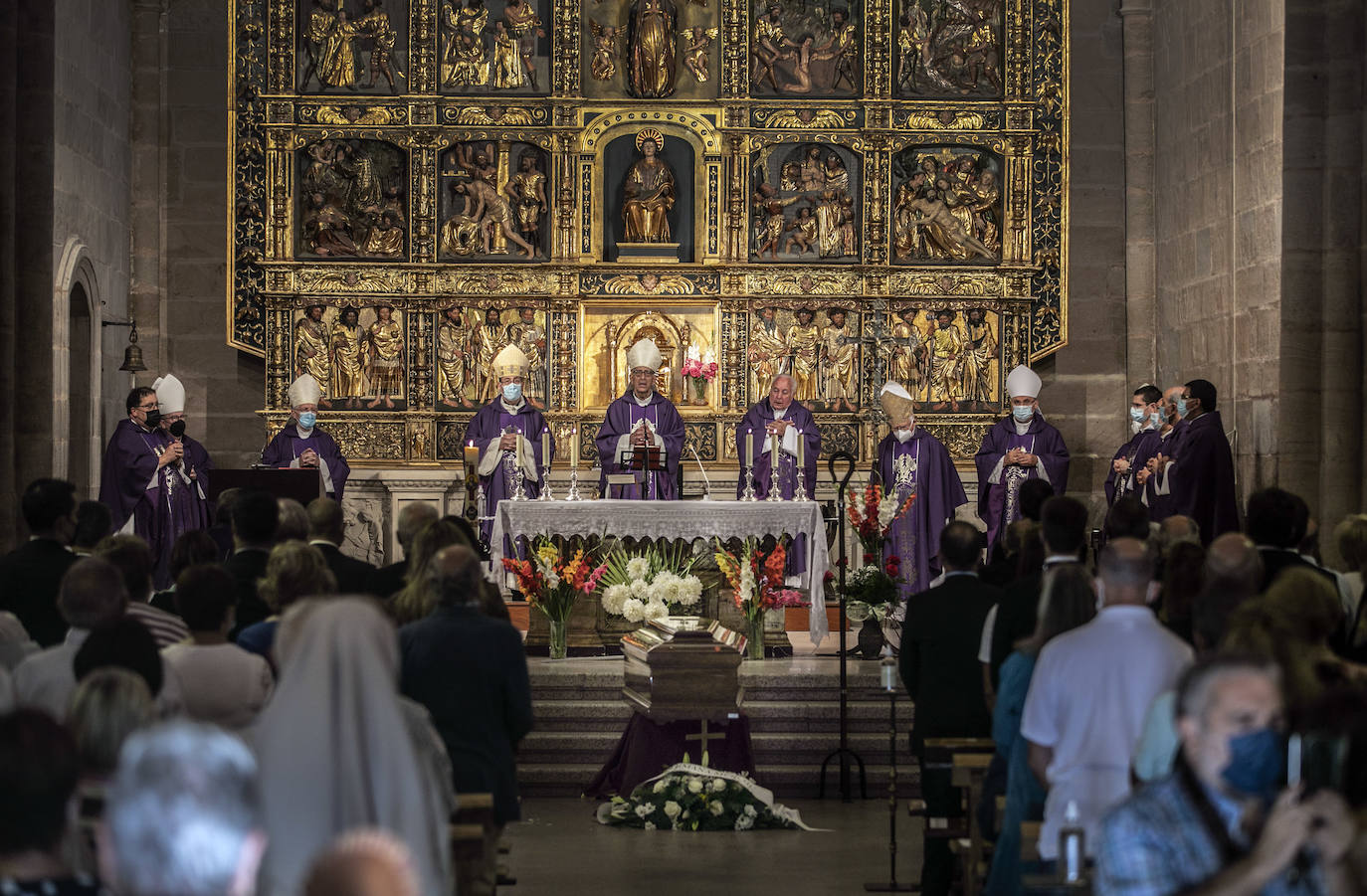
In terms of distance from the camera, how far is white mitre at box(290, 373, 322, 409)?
14797mm

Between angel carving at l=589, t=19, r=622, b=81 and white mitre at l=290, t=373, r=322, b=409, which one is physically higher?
angel carving at l=589, t=19, r=622, b=81

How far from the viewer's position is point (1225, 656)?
12.0 feet

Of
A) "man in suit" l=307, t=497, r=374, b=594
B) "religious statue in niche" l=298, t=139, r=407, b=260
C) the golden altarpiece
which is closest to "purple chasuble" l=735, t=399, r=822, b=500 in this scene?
the golden altarpiece

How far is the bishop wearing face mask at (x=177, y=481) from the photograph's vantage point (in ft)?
42.8

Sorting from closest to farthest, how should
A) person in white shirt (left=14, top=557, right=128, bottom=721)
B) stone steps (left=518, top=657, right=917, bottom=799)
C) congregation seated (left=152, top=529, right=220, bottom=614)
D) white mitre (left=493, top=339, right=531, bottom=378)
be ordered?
person in white shirt (left=14, top=557, right=128, bottom=721) → congregation seated (left=152, top=529, right=220, bottom=614) → stone steps (left=518, top=657, right=917, bottom=799) → white mitre (left=493, top=339, right=531, bottom=378)

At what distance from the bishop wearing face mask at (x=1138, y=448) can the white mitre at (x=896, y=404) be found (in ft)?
5.66

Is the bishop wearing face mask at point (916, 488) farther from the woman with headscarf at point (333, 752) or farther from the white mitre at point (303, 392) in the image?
the woman with headscarf at point (333, 752)

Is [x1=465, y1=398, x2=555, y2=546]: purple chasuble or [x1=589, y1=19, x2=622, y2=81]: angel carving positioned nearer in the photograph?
[x1=465, y1=398, x2=555, y2=546]: purple chasuble

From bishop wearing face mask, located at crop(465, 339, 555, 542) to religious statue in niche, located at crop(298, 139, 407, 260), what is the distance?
1.93 meters

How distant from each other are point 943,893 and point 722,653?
2443 mm

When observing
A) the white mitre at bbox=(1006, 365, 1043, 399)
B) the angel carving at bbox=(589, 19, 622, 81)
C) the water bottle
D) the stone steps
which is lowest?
the stone steps

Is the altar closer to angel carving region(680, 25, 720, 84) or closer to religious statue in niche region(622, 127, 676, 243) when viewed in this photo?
religious statue in niche region(622, 127, 676, 243)

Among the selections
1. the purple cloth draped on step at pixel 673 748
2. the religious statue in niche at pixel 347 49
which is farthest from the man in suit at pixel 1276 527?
the religious statue in niche at pixel 347 49

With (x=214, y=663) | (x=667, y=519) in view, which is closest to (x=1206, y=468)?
(x=667, y=519)
